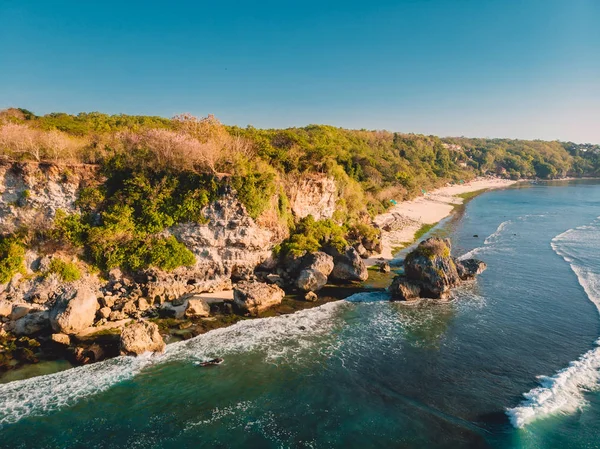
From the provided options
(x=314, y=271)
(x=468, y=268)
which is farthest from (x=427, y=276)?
(x=314, y=271)

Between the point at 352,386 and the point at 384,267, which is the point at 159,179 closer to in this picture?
the point at 352,386

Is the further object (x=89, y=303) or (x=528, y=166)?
(x=528, y=166)

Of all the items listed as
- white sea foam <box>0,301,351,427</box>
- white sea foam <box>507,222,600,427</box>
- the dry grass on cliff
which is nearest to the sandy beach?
white sea foam <box>0,301,351,427</box>

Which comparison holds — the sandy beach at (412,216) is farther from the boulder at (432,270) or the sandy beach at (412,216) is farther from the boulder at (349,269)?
the boulder at (432,270)

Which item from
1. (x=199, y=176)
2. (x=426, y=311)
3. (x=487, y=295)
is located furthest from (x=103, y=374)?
(x=487, y=295)

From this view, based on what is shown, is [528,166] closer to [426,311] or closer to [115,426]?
[426,311]

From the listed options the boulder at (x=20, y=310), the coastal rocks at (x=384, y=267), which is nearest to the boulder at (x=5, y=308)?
the boulder at (x=20, y=310)
